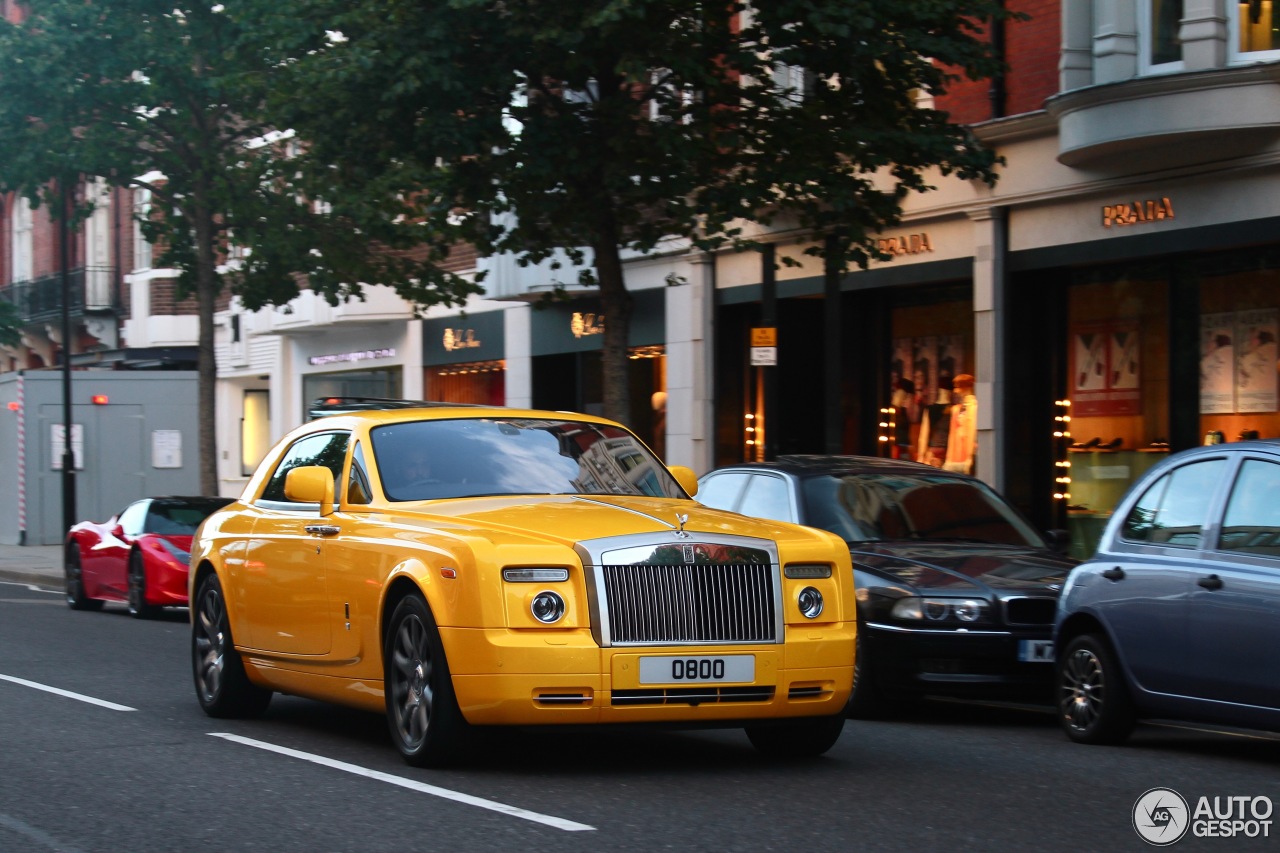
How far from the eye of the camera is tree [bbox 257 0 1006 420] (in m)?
16.7

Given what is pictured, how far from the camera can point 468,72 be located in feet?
56.3

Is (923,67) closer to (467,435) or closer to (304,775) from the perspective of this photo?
(467,435)

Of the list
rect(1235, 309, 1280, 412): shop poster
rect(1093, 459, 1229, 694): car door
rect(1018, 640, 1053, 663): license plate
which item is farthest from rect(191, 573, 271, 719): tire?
rect(1235, 309, 1280, 412): shop poster

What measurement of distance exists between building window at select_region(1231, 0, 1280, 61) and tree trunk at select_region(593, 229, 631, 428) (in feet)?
20.4

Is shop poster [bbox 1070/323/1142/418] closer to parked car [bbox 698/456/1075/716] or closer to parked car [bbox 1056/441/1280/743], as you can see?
parked car [bbox 698/456/1075/716]

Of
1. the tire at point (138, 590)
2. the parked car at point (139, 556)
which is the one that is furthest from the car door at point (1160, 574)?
the tire at point (138, 590)

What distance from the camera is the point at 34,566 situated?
31453 millimetres

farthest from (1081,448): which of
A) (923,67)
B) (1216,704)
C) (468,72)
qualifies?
(1216,704)

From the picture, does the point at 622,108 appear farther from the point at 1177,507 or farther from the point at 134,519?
the point at 1177,507

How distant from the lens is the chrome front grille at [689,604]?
7.89m

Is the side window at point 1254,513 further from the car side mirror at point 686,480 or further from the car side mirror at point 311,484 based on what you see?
the car side mirror at point 311,484

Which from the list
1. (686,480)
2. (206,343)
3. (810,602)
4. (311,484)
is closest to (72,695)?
(311,484)

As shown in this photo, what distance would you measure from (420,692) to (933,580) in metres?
3.65

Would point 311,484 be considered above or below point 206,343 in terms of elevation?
below
